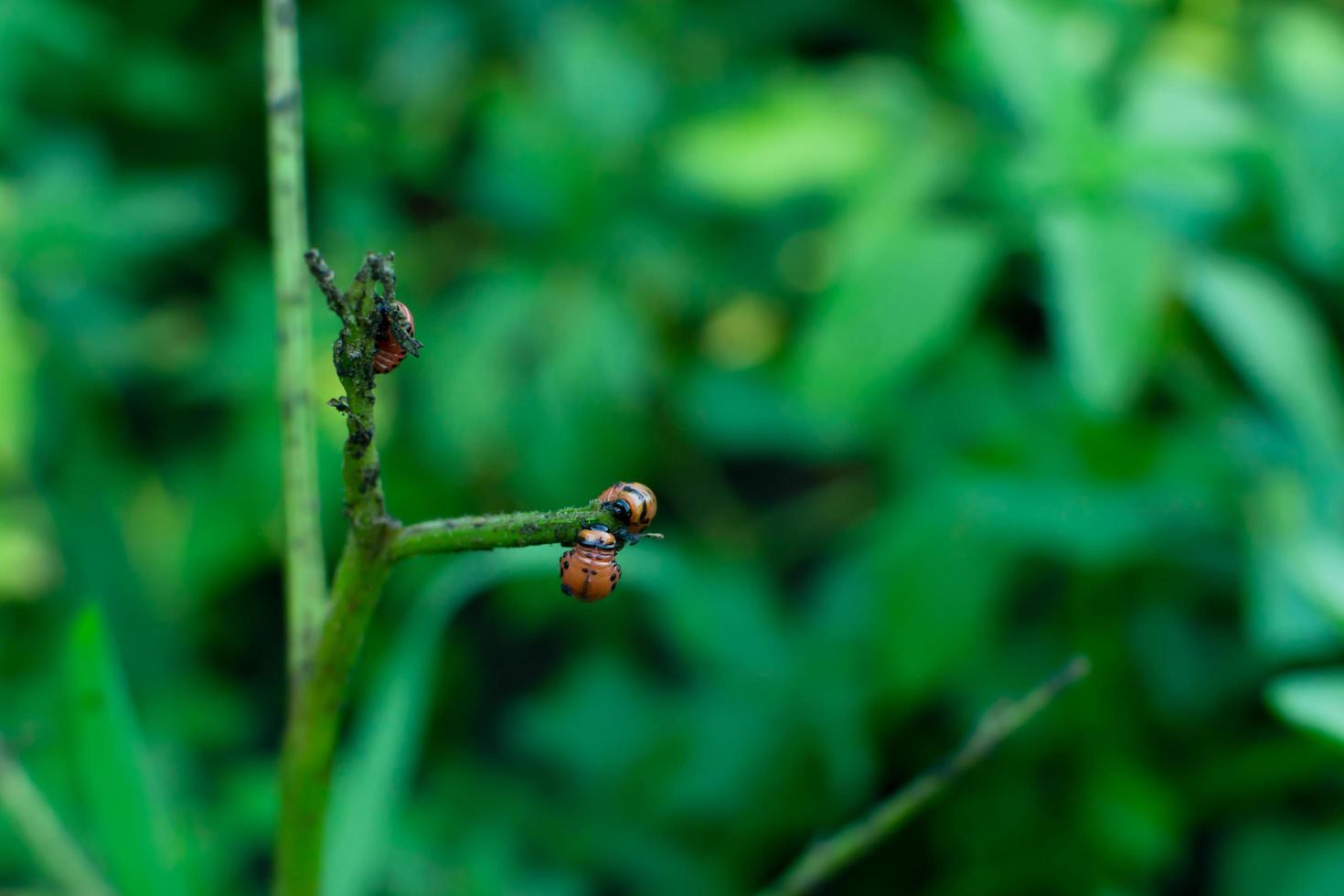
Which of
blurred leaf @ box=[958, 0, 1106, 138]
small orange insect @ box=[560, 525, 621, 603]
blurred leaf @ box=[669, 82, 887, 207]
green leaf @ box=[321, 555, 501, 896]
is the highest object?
blurred leaf @ box=[669, 82, 887, 207]

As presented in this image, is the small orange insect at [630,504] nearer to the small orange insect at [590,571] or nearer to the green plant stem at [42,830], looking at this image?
the small orange insect at [590,571]

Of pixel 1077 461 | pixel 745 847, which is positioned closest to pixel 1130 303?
pixel 1077 461

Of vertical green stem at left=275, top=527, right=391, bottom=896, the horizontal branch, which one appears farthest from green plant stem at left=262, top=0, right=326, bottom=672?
the horizontal branch

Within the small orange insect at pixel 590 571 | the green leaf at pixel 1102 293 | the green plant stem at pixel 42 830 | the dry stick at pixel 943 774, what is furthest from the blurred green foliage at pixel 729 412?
the small orange insect at pixel 590 571

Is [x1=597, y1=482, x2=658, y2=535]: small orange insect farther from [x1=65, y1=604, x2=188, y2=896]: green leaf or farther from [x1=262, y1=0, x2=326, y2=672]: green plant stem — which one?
[x1=65, y1=604, x2=188, y2=896]: green leaf

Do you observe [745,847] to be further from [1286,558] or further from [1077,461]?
[1286,558]

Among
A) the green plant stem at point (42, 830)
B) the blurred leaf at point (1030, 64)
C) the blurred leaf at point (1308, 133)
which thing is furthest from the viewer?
the blurred leaf at point (1308, 133)
